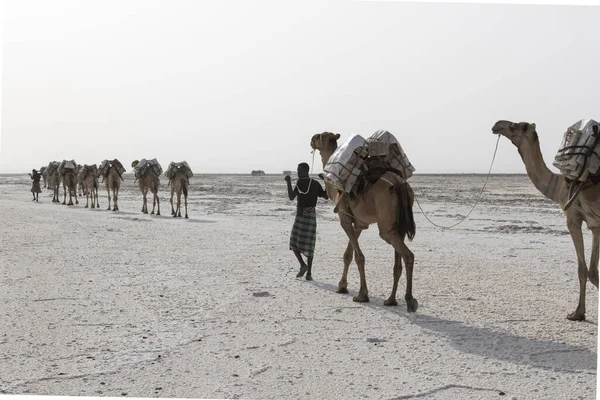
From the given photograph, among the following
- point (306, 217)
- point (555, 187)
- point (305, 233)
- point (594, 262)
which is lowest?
point (594, 262)

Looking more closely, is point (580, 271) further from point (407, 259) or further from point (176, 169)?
point (176, 169)

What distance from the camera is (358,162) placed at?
27.8ft

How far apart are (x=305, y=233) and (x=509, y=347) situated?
4602mm

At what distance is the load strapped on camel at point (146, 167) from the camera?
25.6 metres

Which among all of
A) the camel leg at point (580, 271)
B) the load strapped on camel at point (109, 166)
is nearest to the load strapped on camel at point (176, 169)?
the load strapped on camel at point (109, 166)

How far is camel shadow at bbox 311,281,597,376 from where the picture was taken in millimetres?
6059

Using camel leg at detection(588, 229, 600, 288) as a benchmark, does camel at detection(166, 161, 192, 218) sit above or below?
above

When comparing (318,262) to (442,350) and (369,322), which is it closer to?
(369,322)

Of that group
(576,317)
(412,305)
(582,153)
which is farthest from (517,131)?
(412,305)

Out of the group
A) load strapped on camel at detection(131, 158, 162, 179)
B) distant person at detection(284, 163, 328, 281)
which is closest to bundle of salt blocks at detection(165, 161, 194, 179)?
load strapped on camel at detection(131, 158, 162, 179)

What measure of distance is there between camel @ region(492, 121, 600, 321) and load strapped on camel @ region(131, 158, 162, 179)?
19629 mm

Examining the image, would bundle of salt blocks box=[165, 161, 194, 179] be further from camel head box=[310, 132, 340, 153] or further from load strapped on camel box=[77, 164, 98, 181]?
camel head box=[310, 132, 340, 153]

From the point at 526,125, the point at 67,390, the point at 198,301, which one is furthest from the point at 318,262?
the point at 67,390

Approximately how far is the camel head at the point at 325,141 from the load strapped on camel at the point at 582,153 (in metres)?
3.80
